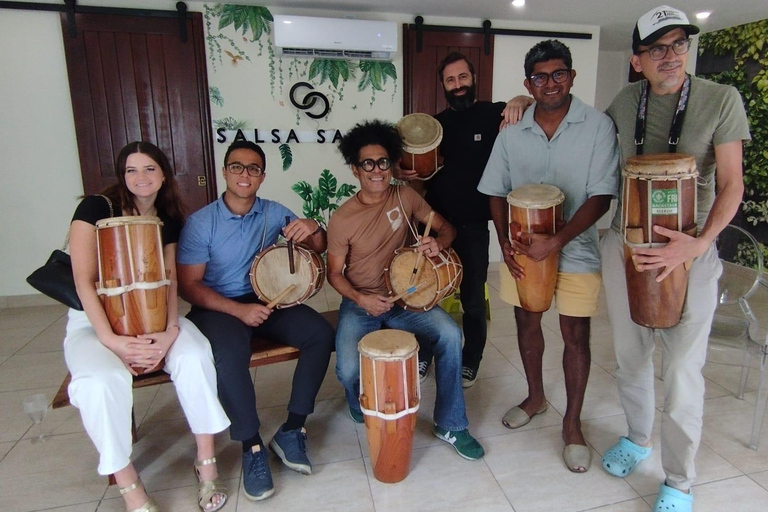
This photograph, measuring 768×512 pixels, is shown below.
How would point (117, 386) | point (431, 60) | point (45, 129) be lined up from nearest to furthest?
point (117, 386), point (45, 129), point (431, 60)

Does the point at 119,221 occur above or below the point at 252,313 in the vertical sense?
above

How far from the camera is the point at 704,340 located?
1.58m

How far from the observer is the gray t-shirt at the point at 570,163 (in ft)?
5.89

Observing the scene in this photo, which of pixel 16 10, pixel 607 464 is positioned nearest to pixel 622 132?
pixel 607 464

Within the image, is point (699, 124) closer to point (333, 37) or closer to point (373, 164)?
point (373, 164)

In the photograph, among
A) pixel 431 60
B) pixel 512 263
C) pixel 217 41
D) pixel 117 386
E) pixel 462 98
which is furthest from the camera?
pixel 431 60

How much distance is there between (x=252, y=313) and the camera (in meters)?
2.02

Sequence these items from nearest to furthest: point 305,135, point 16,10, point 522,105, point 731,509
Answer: point 731,509 < point 522,105 < point 16,10 < point 305,135

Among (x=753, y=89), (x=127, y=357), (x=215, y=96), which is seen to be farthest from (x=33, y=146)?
(x=753, y=89)

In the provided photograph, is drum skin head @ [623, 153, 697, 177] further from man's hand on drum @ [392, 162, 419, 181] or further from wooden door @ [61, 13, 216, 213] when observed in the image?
wooden door @ [61, 13, 216, 213]

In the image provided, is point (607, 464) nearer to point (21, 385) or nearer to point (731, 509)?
point (731, 509)

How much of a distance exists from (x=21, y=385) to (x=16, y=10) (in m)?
2.79

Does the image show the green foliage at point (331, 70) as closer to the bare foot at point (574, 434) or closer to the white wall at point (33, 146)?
the white wall at point (33, 146)

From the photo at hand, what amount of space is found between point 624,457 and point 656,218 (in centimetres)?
99
